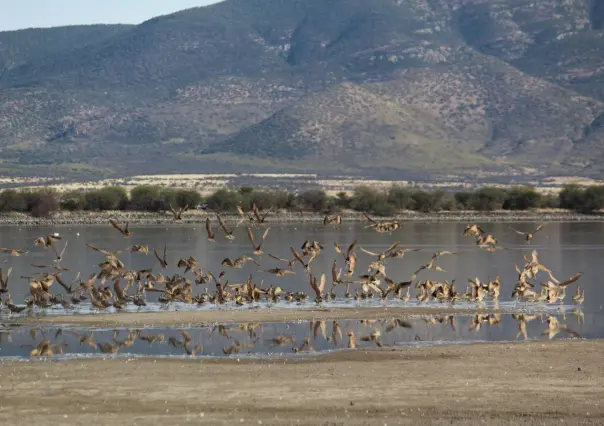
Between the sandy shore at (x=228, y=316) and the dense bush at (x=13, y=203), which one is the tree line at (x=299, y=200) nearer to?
the dense bush at (x=13, y=203)

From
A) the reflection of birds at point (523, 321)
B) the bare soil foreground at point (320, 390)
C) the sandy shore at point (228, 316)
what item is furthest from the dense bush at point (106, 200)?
the bare soil foreground at point (320, 390)

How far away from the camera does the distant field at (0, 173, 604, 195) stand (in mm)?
143625

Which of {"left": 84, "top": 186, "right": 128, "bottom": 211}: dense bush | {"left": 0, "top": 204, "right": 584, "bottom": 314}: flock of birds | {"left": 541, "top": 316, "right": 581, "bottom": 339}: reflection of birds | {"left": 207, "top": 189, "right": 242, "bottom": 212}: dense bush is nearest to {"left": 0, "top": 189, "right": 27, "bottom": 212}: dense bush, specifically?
{"left": 84, "top": 186, "right": 128, "bottom": 211}: dense bush

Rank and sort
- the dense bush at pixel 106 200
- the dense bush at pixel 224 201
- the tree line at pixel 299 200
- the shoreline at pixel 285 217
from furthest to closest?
1. the dense bush at pixel 224 201
2. the dense bush at pixel 106 200
3. the tree line at pixel 299 200
4. the shoreline at pixel 285 217

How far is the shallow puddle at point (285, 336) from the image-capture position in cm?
2514

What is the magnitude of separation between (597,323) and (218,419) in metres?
14.1

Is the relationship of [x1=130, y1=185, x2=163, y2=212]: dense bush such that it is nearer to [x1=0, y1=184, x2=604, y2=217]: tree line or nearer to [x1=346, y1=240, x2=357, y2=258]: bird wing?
[x1=0, y1=184, x2=604, y2=217]: tree line

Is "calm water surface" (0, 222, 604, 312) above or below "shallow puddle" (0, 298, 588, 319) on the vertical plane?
below

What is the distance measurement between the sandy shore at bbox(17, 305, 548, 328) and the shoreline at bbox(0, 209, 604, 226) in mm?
57739

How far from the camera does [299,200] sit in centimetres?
10625

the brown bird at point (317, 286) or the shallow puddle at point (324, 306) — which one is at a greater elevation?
the brown bird at point (317, 286)

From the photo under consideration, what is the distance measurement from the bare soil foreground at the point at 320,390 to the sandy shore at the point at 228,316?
6.23 m

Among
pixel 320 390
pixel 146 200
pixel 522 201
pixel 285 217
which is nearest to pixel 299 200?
pixel 285 217

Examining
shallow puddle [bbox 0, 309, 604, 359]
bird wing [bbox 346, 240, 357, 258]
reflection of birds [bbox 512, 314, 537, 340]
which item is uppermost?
Answer: bird wing [bbox 346, 240, 357, 258]
